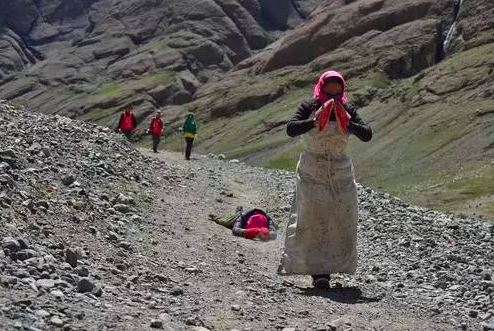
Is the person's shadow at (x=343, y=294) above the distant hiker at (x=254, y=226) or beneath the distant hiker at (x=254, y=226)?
beneath

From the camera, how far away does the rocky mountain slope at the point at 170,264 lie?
26.6 ft

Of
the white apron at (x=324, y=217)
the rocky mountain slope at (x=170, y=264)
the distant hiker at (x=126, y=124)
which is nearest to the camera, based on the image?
the rocky mountain slope at (x=170, y=264)

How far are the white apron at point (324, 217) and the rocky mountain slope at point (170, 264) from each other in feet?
1.61

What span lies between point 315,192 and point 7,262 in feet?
16.1

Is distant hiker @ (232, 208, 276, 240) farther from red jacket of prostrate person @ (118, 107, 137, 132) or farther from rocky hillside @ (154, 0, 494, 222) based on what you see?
red jacket of prostrate person @ (118, 107, 137, 132)

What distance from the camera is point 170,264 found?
11922 mm

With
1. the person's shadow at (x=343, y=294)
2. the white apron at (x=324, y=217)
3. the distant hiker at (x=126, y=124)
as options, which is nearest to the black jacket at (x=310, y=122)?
the white apron at (x=324, y=217)

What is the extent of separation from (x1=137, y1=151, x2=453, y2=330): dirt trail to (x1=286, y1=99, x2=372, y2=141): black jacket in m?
2.47

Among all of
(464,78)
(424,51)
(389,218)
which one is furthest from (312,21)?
(389,218)

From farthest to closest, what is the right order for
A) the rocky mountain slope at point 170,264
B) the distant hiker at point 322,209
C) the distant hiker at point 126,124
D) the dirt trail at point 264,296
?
the distant hiker at point 126,124, the distant hiker at point 322,209, the dirt trail at point 264,296, the rocky mountain slope at point 170,264

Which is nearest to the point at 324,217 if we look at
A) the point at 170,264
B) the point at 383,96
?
the point at 170,264

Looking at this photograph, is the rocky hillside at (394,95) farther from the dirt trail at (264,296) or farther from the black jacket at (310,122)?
the black jacket at (310,122)

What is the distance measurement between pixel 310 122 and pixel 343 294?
8.95 ft

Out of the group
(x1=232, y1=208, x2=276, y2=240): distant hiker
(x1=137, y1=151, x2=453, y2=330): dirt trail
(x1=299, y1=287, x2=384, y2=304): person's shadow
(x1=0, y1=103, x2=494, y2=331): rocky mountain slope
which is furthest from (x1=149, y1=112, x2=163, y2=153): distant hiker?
(x1=299, y1=287, x2=384, y2=304): person's shadow
